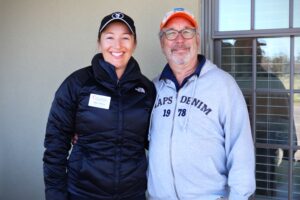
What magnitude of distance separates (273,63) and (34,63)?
2.05m

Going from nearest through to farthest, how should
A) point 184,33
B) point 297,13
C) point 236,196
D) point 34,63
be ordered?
point 236,196, point 184,33, point 297,13, point 34,63

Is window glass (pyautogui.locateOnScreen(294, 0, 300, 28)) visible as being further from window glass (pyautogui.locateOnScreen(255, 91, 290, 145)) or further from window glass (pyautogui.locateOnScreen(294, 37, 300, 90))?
→ window glass (pyautogui.locateOnScreen(255, 91, 290, 145))

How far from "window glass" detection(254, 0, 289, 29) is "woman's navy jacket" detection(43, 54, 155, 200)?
118 centimetres

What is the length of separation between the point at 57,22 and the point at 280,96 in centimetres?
194

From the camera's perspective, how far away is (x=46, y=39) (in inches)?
130

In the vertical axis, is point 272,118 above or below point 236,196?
above

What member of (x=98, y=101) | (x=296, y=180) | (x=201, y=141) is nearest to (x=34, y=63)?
(x=98, y=101)

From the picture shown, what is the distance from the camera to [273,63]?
2.71 m

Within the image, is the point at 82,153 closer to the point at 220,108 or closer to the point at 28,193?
the point at 220,108

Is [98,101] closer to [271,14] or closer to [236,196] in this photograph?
[236,196]

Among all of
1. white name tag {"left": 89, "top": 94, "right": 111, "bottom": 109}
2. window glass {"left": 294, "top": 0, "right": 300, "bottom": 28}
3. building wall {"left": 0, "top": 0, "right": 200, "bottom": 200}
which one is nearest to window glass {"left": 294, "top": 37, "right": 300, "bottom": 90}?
window glass {"left": 294, "top": 0, "right": 300, "bottom": 28}

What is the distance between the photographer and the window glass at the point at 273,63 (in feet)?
8.78

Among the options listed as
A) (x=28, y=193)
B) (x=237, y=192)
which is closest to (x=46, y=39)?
(x=28, y=193)

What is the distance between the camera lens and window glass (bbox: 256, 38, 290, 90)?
2.68 meters
